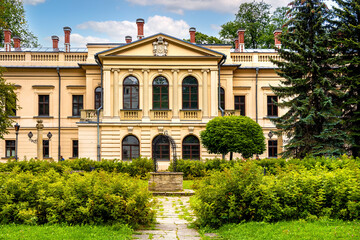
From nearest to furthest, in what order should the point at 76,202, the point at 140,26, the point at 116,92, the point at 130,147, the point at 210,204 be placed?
the point at 76,202 → the point at 210,204 → the point at 130,147 → the point at 116,92 → the point at 140,26

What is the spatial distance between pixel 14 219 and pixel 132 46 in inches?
897

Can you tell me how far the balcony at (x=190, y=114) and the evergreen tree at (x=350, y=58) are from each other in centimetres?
1100

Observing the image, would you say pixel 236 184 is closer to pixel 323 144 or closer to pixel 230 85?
pixel 323 144

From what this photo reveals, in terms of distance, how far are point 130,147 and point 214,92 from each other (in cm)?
806

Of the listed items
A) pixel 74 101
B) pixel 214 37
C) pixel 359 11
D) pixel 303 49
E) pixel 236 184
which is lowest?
pixel 236 184

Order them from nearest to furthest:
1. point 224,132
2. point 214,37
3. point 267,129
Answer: point 224,132 < point 267,129 < point 214,37

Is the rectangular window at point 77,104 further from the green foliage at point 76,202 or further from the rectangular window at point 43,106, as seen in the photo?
the green foliage at point 76,202

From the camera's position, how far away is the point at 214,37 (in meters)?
51.2

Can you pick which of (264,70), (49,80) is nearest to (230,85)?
(264,70)

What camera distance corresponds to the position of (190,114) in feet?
101

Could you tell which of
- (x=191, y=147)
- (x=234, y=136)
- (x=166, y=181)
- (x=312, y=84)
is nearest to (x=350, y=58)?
(x=312, y=84)

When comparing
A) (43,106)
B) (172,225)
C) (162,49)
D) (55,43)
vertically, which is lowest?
(172,225)

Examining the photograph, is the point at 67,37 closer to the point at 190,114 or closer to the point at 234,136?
the point at 190,114

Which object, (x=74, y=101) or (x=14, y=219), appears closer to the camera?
(x=14, y=219)
